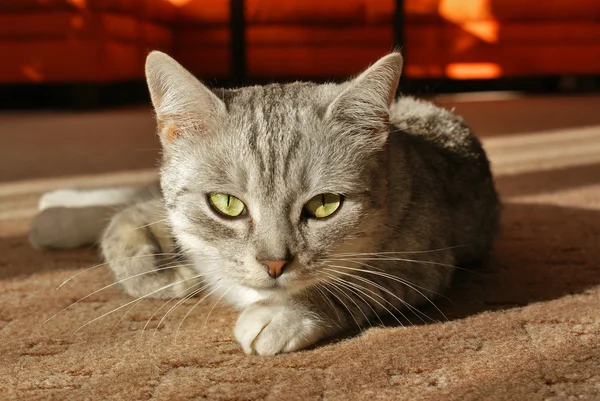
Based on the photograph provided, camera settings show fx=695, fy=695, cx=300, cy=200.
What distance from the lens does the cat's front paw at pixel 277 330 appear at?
3.59 ft

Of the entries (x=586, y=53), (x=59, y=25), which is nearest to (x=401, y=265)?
(x=59, y=25)

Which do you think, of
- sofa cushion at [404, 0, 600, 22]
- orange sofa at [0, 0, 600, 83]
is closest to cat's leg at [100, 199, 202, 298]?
orange sofa at [0, 0, 600, 83]

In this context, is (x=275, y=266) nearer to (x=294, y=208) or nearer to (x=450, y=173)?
(x=294, y=208)

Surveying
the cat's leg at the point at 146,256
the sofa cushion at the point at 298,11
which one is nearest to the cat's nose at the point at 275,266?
the cat's leg at the point at 146,256

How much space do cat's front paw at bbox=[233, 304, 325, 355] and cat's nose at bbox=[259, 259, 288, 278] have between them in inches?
3.1

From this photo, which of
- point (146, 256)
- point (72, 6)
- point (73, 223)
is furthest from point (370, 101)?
point (72, 6)

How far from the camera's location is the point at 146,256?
4.74 ft

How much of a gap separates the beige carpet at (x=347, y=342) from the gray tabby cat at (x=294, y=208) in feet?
0.21

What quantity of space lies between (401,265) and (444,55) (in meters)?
4.52

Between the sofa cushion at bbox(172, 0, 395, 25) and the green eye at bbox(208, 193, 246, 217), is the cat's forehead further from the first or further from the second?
the sofa cushion at bbox(172, 0, 395, 25)

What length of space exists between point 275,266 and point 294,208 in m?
0.10

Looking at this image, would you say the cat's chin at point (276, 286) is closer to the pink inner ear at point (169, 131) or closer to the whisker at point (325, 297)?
the whisker at point (325, 297)

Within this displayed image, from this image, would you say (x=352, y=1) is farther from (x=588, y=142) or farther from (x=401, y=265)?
(x=401, y=265)

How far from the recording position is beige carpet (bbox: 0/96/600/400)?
3.15 feet
